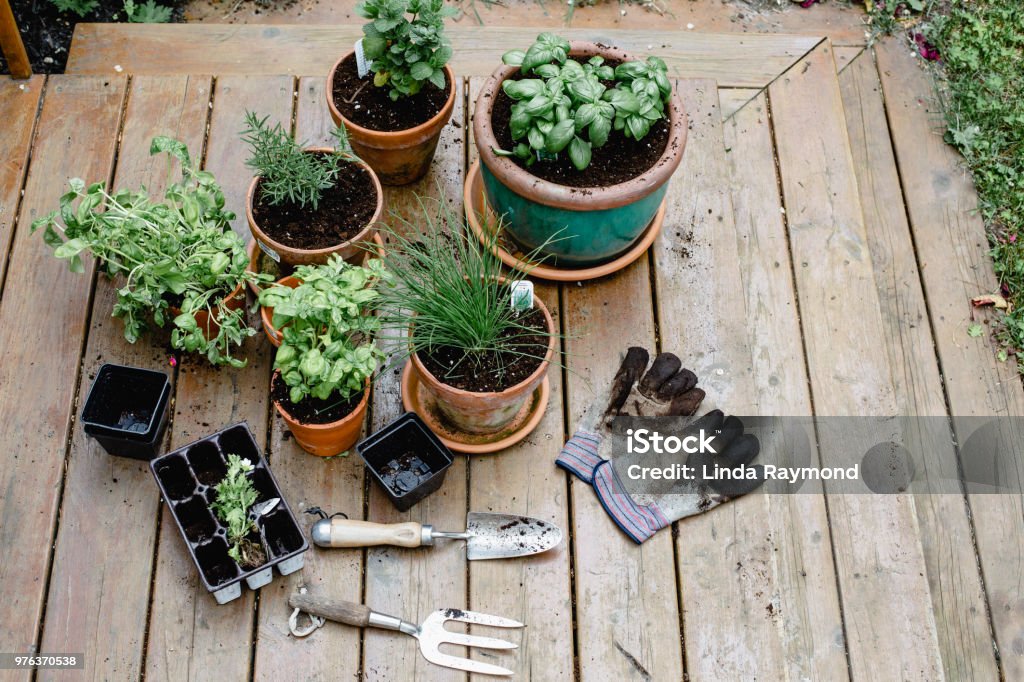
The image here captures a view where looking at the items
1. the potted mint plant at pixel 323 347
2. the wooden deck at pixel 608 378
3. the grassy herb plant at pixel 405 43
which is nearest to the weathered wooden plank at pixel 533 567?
the wooden deck at pixel 608 378

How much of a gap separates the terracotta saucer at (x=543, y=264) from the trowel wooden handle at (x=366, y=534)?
Result: 71 cm

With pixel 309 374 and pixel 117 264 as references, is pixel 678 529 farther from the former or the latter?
pixel 117 264

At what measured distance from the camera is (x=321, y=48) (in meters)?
2.80

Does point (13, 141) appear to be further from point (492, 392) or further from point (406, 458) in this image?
point (492, 392)

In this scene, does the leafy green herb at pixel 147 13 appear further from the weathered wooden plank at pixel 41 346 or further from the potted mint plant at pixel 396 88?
the potted mint plant at pixel 396 88

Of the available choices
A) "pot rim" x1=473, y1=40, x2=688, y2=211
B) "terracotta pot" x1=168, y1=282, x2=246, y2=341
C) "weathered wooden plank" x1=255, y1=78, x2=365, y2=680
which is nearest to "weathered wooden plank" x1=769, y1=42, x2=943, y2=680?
"pot rim" x1=473, y1=40, x2=688, y2=211

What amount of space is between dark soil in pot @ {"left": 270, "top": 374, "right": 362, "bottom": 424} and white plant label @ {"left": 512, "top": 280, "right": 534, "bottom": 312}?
16.1 inches

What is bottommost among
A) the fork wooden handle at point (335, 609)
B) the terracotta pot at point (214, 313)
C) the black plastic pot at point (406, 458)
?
the fork wooden handle at point (335, 609)

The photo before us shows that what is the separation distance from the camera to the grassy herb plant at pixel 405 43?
88.0 inches

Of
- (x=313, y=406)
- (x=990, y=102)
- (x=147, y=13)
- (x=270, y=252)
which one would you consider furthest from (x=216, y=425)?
(x=990, y=102)

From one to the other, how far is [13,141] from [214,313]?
2.85 ft

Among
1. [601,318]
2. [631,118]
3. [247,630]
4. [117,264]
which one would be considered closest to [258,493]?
[247,630]

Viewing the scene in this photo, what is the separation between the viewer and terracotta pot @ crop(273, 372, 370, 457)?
206 centimetres

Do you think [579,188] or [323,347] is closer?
[323,347]
